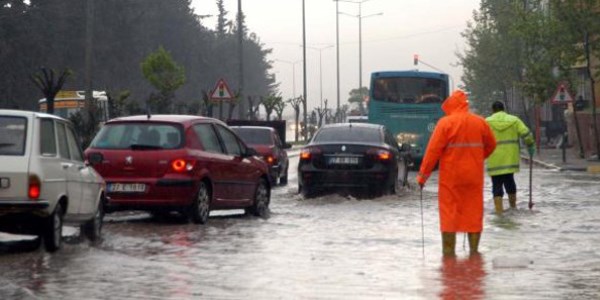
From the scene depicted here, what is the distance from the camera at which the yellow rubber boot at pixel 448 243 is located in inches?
536

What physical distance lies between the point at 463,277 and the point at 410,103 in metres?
30.2

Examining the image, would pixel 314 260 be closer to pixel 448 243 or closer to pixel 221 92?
pixel 448 243

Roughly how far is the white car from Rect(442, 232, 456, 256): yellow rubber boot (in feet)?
12.8

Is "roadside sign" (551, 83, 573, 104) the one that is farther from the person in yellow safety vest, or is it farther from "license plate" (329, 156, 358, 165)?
the person in yellow safety vest

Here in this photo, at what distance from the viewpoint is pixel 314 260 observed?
530 inches

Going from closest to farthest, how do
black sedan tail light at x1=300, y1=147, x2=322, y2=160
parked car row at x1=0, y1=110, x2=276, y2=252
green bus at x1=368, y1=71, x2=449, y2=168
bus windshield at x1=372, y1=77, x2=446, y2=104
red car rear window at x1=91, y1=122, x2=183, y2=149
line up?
1. parked car row at x1=0, y1=110, x2=276, y2=252
2. red car rear window at x1=91, y1=122, x2=183, y2=149
3. black sedan tail light at x1=300, y1=147, x2=322, y2=160
4. green bus at x1=368, y1=71, x2=449, y2=168
5. bus windshield at x1=372, y1=77, x2=446, y2=104

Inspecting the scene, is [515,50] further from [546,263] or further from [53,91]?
[546,263]

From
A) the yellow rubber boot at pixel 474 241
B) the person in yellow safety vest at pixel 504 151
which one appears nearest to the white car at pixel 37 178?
the yellow rubber boot at pixel 474 241

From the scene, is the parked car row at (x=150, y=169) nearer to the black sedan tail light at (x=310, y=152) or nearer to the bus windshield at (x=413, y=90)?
the black sedan tail light at (x=310, y=152)

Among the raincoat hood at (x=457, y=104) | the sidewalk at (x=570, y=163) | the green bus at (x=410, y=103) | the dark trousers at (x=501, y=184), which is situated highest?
the green bus at (x=410, y=103)

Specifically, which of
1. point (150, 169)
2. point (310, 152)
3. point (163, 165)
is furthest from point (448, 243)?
point (310, 152)

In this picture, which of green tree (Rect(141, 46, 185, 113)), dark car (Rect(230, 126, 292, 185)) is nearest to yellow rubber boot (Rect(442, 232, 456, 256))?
dark car (Rect(230, 126, 292, 185))

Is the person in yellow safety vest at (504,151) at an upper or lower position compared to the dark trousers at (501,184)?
upper

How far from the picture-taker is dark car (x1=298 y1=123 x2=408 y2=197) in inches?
938
